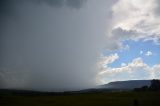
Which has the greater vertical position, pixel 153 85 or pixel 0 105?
pixel 153 85

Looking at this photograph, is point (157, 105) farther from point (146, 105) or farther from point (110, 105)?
point (110, 105)

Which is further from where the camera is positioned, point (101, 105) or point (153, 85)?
point (153, 85)

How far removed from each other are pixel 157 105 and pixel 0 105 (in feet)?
149

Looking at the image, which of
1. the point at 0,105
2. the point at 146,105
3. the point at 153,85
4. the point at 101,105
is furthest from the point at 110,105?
the point at 153,85

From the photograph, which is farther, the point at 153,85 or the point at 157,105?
the point at 153,85

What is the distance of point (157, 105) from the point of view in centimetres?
5188

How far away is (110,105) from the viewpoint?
207ft

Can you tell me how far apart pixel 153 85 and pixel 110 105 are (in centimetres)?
11085

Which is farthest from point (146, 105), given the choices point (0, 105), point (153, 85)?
point (153, 85)

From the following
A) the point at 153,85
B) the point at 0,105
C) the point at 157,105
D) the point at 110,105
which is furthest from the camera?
the point at 153,85

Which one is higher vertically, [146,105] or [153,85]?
[153,85]

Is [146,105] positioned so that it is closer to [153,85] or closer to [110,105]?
[110,105]

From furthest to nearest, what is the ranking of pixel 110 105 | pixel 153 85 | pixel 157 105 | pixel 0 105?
pixel 153 85, pixel 0 105, pixel 110 105, pixel 157 105

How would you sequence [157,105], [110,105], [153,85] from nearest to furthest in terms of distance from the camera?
[157,105], [110,105], [153,85]
